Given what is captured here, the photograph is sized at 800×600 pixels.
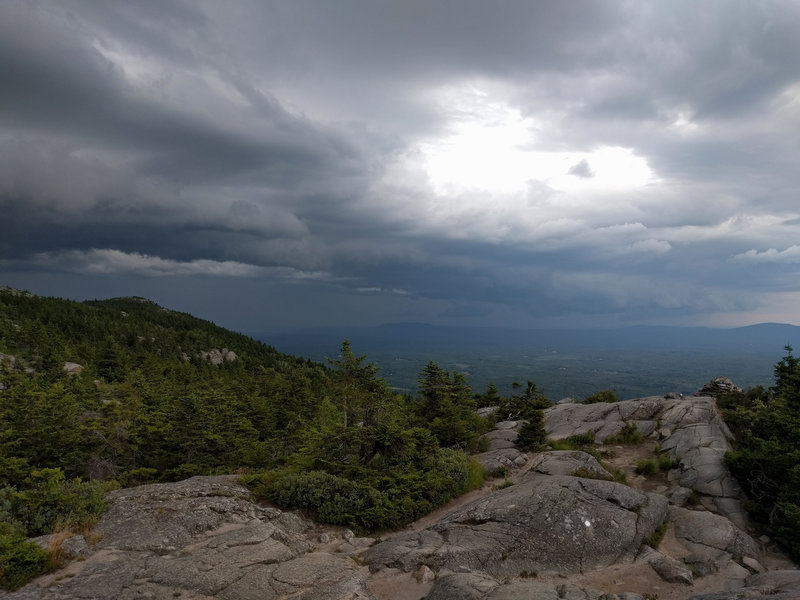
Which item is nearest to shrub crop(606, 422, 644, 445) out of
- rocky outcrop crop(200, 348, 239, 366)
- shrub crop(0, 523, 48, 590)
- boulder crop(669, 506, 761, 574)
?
boulder crop(669, 506, 761, 574)

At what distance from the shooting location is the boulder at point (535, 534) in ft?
48.9

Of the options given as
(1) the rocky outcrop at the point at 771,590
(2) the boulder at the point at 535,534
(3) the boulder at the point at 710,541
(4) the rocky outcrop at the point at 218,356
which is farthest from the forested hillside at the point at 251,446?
(4) the rocky outcrop at the point at 218,356

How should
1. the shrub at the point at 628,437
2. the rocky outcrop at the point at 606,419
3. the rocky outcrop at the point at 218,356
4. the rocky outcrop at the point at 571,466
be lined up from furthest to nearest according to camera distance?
the rocky outcrop at the point at 218,356 → the rocky outcrop at the point at 606,419 → the shrub at the point at 628,437 → the rocky outcrop at the point at 571,466

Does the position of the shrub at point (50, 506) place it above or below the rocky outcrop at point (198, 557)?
above

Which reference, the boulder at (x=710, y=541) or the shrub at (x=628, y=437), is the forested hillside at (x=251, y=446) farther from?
the shrub at (x=628, y=437)

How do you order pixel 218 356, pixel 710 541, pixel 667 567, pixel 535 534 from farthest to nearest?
pixel 218 356
pixel 710 541
pixel 535 534
pixel 667 567

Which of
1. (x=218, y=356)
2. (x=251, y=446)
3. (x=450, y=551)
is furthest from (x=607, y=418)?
(x=218, y=356)

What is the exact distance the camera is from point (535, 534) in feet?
53.1

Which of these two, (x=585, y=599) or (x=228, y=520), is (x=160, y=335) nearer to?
(x=228, y=520)

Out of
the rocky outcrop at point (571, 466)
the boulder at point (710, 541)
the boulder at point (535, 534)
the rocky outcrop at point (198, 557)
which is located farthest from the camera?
the rocky outcrop at point (571, 466)

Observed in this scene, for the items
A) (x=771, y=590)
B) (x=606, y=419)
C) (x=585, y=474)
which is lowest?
(x=606, y=419)

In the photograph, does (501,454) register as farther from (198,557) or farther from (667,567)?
(198,557)

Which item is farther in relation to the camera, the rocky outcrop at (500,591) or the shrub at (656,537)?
the shrub at (656,537)

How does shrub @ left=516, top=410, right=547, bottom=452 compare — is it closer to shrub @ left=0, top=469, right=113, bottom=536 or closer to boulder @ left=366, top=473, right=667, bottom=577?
boulder @ left=366, top=473, right=667, bottom=577
